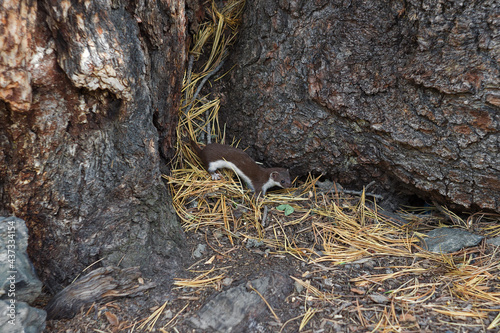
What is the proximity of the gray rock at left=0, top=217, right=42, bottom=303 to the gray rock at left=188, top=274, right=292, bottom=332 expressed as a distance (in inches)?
35.0

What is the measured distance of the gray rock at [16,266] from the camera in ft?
6.66

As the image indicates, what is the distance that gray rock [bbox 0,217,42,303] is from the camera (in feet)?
6.66

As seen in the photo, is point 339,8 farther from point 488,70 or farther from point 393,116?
point 488,70

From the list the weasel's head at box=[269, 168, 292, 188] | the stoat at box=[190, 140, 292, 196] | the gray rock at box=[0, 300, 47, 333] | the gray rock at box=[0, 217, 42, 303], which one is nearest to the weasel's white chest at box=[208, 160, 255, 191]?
the stoat at box=[190, 140, 292, 196]

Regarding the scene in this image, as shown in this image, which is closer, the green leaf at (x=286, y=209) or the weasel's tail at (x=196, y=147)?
the green leaf at (x=286, y=209)

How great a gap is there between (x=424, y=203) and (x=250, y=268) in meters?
1.89

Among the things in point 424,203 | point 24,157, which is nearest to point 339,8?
point 424,203

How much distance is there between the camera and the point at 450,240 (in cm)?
278

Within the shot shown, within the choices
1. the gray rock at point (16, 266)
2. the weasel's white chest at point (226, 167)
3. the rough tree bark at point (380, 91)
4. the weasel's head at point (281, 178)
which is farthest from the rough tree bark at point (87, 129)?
the weasel's head at point (281, 178)

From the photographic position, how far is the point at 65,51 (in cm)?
207

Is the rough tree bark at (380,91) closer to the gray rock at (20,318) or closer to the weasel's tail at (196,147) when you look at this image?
the weasel's tail at (196,147)

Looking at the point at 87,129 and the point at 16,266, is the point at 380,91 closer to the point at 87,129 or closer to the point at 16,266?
the point at 87,129

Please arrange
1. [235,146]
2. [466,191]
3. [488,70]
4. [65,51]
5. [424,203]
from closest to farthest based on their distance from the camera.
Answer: [65,51]
[488,70]
[466,191]
[424,203]
[235,146]

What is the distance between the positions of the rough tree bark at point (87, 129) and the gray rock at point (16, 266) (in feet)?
0.60
